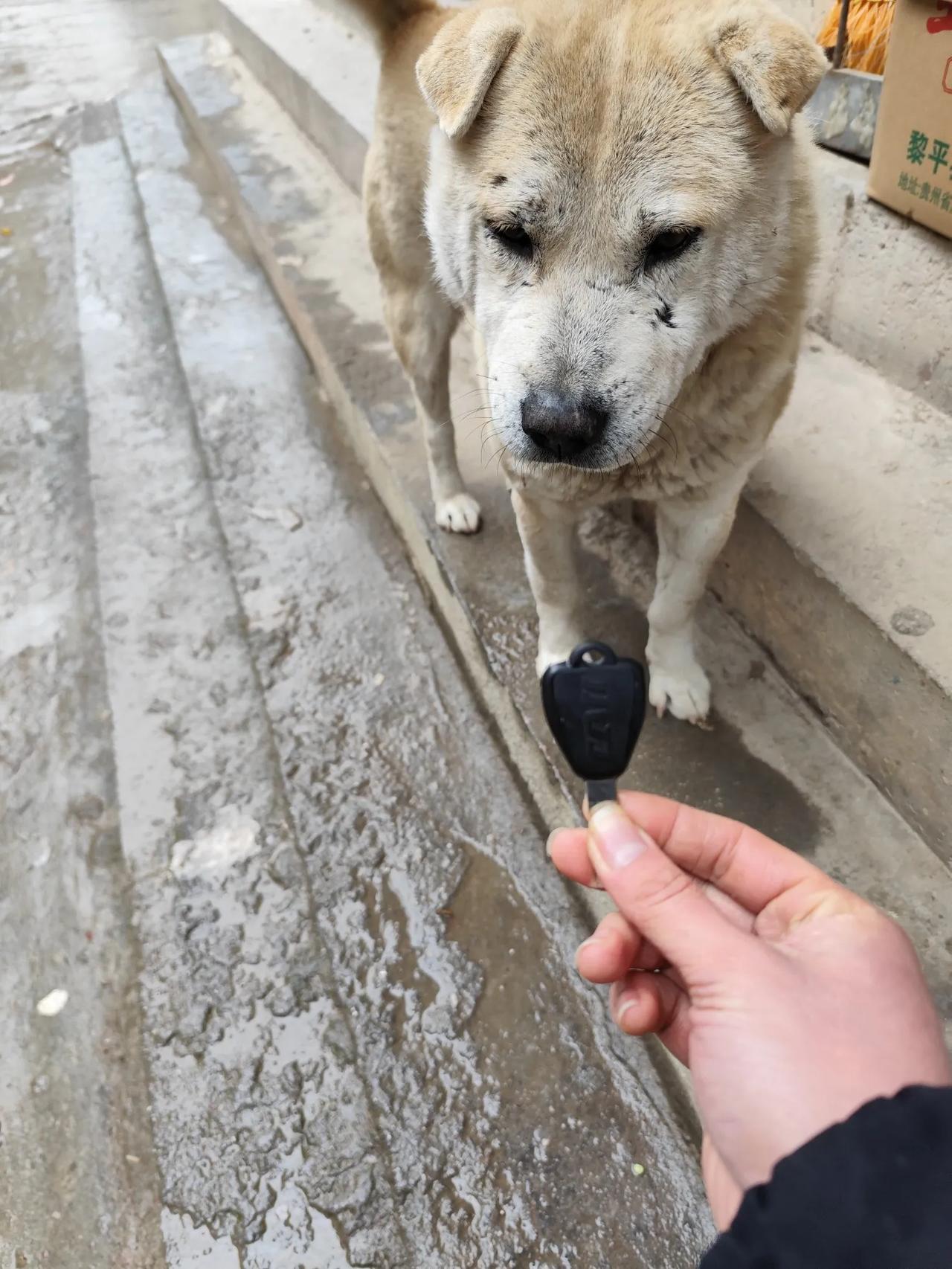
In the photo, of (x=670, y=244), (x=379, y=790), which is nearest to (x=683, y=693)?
(x=379, y=790)

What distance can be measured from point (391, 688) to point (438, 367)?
93 centimetres

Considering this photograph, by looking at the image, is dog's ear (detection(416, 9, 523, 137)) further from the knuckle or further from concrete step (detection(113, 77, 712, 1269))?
concrete step (detection(113, 77, 712, 1269))

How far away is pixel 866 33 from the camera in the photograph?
8.02ft

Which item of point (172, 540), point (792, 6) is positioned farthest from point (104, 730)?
point (792, 6)

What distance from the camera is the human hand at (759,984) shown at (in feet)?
2.79

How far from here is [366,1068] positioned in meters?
1.74

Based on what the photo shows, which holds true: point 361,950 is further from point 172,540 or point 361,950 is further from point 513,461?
point 172,540

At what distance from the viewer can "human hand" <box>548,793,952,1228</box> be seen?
850 mm

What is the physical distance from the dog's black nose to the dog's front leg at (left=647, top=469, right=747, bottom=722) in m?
0.47

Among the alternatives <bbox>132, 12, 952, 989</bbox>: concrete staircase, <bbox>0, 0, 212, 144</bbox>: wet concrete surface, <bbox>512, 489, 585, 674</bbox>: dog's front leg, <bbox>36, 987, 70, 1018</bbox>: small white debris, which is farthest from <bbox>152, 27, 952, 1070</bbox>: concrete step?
<bbox>0, 0, 212, 144</bbox>: wet concrete surface

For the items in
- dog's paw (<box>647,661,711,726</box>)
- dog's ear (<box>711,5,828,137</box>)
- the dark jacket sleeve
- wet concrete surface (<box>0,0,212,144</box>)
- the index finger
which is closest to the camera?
the dark jacket sleeve

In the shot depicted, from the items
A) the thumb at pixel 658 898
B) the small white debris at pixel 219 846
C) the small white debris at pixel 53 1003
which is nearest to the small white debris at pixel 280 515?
the small white debris at pixel 219 846

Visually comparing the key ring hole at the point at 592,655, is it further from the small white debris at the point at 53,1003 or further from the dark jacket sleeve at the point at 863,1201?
the small white debris at the point at 53,1003

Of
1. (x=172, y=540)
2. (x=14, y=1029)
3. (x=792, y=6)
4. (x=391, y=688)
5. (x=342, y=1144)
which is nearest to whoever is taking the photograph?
(x=342, y=1144)
